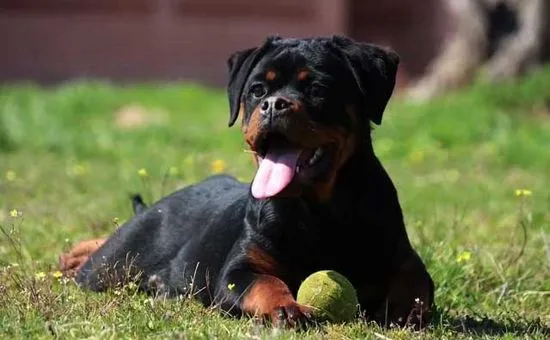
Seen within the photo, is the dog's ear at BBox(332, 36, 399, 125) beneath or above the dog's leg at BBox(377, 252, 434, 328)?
above

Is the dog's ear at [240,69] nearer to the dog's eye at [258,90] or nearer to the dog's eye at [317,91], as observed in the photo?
the dog's eye at [258,90]

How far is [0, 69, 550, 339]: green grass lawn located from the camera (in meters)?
5.16

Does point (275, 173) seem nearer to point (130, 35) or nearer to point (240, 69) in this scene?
point (240, 69)

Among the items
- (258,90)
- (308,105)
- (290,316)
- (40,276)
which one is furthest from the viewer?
(40,276)

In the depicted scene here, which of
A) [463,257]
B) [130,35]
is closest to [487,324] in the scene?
[463,257]

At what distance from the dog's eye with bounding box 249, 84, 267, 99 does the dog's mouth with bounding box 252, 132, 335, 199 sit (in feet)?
0.79

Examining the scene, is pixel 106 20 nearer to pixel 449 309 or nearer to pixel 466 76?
pixel 466 76

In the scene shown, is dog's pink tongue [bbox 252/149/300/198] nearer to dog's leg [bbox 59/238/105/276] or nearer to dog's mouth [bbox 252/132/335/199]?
dog's mouth [bbox 252/132/335/199]

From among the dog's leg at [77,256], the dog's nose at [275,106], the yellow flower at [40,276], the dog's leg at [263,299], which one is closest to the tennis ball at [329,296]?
the dog's leg at [263,299]

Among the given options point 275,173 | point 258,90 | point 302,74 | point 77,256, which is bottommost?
point 77,256

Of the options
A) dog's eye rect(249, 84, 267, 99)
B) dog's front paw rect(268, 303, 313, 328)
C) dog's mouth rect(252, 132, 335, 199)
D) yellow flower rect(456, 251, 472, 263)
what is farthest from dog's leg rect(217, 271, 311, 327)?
yellow flower rect(456, 251, 472, 263)

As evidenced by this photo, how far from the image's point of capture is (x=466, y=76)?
1727cm

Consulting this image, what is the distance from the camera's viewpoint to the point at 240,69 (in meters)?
5.78

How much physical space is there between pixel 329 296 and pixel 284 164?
1.95ft
